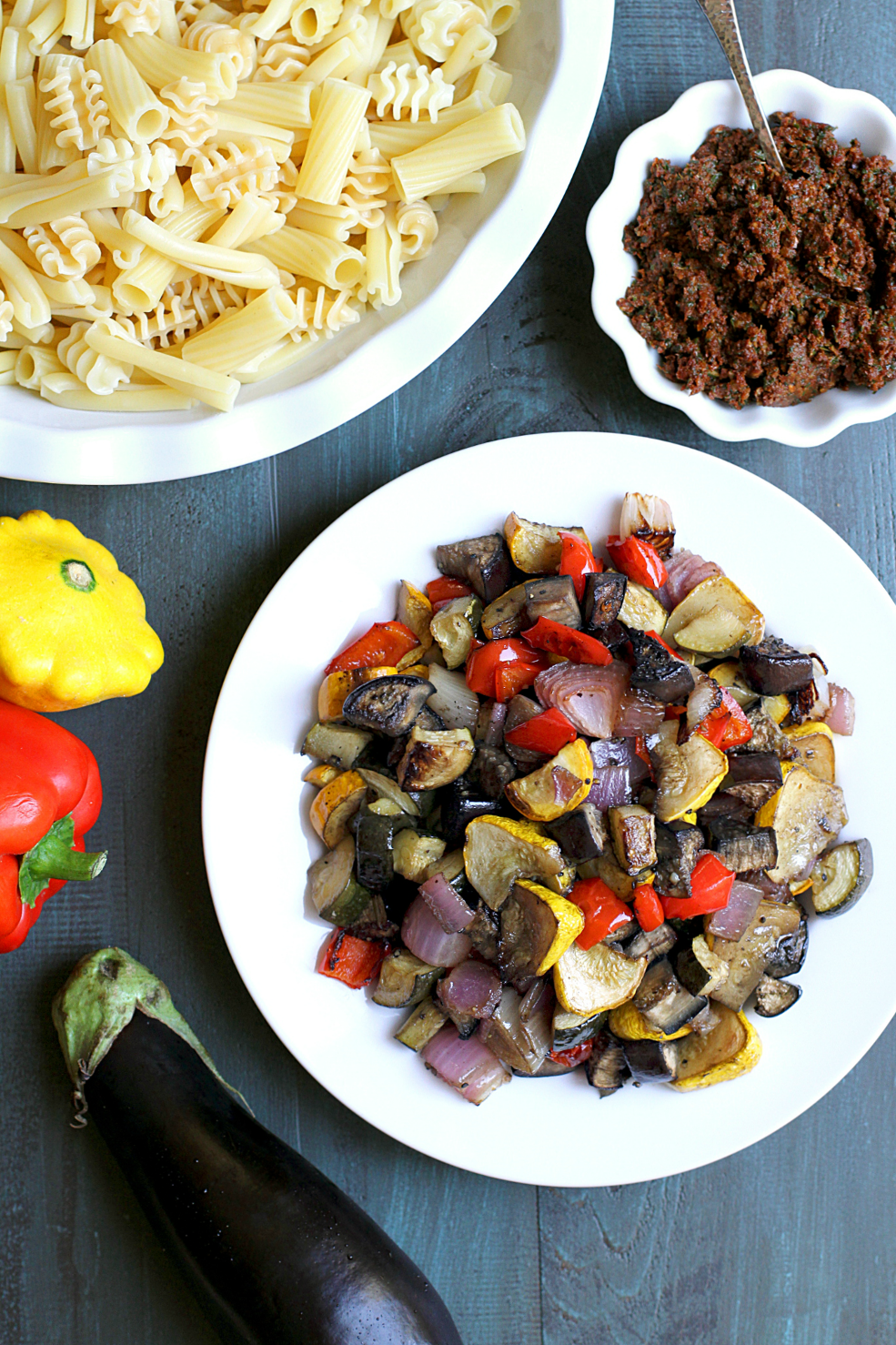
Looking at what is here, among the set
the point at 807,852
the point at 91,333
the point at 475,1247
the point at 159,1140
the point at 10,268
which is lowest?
the point at 475,1247

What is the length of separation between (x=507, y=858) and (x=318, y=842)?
37 centimetres

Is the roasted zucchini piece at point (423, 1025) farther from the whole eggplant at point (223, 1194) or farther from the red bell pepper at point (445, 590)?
the red bell pepper at point (445, 590)

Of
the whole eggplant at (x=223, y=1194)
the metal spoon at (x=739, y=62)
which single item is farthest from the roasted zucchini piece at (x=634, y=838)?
the metal spoon at (x=739, y=62)

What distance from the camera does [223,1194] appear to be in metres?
1.58

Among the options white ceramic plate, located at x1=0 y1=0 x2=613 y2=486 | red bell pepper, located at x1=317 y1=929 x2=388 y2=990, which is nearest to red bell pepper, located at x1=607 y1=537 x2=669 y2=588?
white ceramic plate, located at x1=0 y1=0 x2=613 y2=486

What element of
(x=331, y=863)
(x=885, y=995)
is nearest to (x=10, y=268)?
(x=331, y=863)

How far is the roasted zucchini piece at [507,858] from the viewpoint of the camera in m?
1.50

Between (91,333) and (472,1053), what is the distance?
134cm

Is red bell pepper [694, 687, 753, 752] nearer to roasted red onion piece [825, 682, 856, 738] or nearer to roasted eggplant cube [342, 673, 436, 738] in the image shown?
roasted red onion piece [825, 682, 856, 738]

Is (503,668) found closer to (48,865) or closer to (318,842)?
(318,842)

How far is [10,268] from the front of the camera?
1.42 meters

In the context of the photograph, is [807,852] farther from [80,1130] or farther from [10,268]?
[10,268]

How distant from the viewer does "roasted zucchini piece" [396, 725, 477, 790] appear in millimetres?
1500

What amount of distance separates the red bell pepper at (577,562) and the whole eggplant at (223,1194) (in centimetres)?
106
